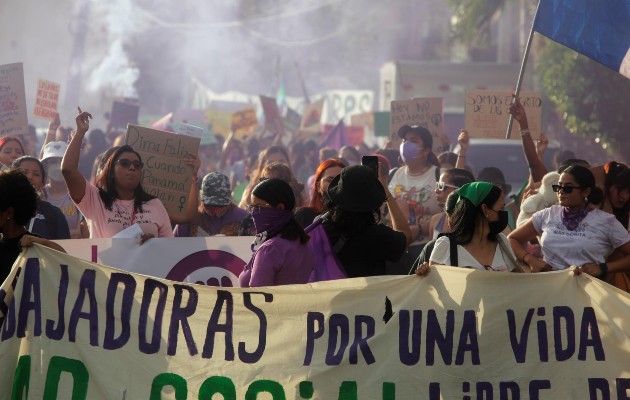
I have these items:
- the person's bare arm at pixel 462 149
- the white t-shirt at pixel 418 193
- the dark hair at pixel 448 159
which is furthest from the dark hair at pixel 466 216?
the dark hair at pixel 448 159

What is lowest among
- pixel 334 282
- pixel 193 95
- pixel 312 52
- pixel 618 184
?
pixel 334 282

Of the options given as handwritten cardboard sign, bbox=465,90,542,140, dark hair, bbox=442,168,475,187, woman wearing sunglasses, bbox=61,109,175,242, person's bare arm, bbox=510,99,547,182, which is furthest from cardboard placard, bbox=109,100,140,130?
woman wearing sunglasses, bbox=61,109,175,242

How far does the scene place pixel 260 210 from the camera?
19.6 feet

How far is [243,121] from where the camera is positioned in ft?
66.2

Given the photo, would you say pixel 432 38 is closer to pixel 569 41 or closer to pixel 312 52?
pixel 312 52

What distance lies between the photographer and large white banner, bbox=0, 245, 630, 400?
550 cm

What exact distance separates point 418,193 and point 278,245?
373 cm

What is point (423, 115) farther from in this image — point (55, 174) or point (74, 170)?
point (74, 170)

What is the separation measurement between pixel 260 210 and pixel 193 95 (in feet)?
108

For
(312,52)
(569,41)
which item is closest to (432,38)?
(312,52)

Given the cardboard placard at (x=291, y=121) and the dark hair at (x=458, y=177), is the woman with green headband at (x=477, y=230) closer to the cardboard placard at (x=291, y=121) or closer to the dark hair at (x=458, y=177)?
the dark hair at (x=458, y=177)

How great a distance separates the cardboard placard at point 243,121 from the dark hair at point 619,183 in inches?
517

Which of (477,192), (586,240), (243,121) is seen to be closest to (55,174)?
(586,240)

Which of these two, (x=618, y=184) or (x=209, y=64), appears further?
(x=209, y=64)
